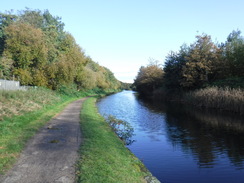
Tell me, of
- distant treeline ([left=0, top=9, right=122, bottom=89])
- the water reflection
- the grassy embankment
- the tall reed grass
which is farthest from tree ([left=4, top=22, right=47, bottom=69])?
the tall reed grass

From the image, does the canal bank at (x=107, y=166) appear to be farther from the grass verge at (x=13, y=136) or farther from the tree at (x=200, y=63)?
the tree at (x=200, y=63)

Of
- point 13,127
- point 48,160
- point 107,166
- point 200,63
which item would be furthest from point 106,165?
point 200,63

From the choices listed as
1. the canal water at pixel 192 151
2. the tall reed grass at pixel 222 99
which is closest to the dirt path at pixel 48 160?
the canal water at pixel 192 151

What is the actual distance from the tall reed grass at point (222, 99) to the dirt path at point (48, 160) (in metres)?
17.9

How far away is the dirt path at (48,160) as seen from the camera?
5695 mm

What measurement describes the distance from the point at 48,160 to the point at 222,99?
22.9 metres

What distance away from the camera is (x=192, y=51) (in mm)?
37906

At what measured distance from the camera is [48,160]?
7.05 metres

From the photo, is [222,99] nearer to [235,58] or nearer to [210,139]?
[235,58]

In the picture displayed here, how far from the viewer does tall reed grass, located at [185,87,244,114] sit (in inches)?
894

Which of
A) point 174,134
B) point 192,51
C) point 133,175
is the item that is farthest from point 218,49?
point 133,175

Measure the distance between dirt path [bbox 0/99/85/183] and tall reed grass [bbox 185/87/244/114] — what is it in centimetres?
1785

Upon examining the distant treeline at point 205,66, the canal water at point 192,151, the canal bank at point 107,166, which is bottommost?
the canal water at point 192,151

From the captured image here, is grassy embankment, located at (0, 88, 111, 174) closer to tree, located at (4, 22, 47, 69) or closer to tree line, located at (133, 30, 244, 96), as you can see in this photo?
tree, located at (4, 22, 47, 69)
